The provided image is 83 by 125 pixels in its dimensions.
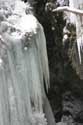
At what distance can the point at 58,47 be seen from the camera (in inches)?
341

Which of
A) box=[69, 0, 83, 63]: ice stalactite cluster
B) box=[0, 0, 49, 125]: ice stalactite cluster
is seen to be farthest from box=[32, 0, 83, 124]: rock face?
box=[0, 0, 49, 125]: ice stalactite cluster

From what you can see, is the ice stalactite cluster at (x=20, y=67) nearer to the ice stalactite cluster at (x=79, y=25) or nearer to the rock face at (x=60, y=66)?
the ice stalactite cluster at (x=79, y=25)

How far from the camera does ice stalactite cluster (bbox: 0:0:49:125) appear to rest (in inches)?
197

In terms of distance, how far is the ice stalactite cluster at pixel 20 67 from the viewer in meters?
5.01

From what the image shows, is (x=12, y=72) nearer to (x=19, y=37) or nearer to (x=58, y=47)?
(x=19, y=37)

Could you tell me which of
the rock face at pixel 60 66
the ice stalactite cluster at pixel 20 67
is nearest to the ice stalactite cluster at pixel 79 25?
the rock face at pixel 60 66

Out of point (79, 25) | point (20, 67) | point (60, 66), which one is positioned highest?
point (79, 25)

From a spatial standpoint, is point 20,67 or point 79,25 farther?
point 79,25

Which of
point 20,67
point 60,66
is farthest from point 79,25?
point 20,67

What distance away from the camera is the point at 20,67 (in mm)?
5438

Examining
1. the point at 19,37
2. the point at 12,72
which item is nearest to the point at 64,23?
the point at 19,37

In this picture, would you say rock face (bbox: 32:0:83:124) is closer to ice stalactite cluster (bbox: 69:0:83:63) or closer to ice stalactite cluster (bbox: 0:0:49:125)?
ice stalactite cluster (bbox: 69:0:83:63)

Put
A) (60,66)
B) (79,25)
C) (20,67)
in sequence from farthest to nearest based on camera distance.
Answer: (60,66) → (79,25) → (20,67)

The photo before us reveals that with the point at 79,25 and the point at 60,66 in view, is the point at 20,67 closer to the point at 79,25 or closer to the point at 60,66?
the point at 79,25
